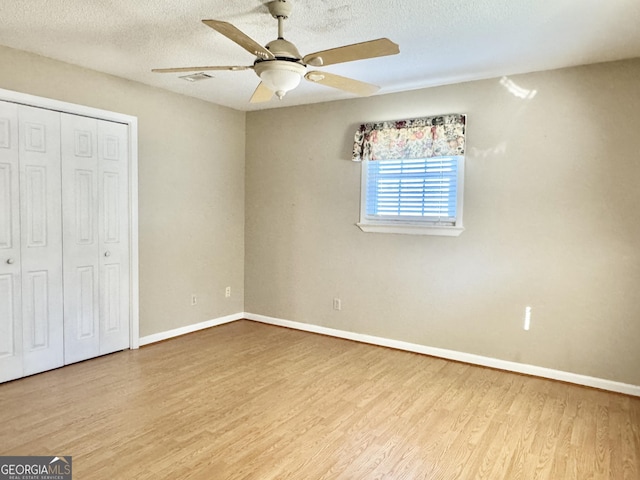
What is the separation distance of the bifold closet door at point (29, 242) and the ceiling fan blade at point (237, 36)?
7.07 ft

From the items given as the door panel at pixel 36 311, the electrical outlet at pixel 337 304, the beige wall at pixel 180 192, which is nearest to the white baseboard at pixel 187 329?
the beige wall at pixel 180 192

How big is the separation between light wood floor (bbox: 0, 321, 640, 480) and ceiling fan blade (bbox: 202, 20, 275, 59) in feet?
6.95

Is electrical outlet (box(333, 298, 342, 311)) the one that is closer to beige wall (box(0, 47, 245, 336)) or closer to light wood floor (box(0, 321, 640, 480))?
light wood floor (box(0, 321, 640, 480))

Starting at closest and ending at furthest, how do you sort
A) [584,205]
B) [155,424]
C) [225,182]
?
1. [155,424]
2. [584,205]
3. [225,182]

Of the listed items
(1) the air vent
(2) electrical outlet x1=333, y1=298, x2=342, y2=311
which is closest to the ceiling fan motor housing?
(1) the air vent

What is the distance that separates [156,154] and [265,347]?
7.03 ft

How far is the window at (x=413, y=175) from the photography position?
153 inches

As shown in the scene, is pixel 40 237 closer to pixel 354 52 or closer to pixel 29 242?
pixel 29 242

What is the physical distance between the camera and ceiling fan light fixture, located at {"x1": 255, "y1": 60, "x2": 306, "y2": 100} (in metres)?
2.30

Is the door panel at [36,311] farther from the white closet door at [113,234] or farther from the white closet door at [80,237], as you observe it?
the white closet door at [113,234]

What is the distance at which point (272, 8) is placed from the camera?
2.41 meters

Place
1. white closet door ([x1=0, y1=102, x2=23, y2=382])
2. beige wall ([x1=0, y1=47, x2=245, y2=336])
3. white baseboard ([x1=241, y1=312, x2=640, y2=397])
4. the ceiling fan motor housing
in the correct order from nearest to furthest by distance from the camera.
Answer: the ceiling fan motor housing → white closet door ([x1=0, y1=102, x2=23, y2=382]) → white baseboard ([x1=241, y1=312, x2=640, y2=397]) → beige wall ([x1=0, y1=47, x2=245, y2=336])

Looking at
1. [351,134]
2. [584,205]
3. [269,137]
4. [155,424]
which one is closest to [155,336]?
[155,424]

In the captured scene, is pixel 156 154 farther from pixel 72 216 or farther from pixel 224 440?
→ pixel 224 440
